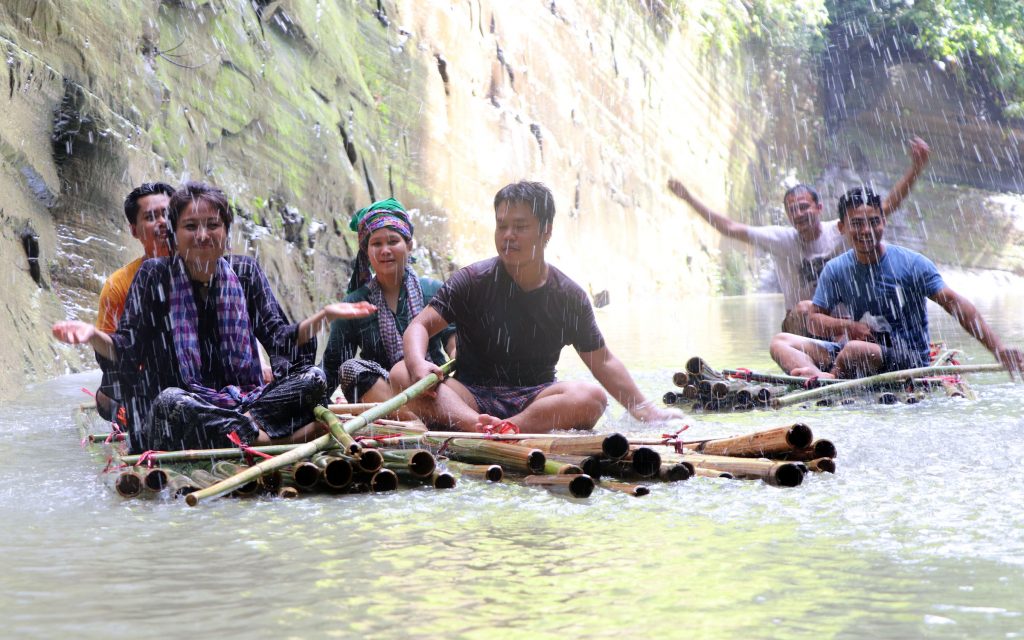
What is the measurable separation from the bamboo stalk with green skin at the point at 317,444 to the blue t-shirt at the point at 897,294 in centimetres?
301

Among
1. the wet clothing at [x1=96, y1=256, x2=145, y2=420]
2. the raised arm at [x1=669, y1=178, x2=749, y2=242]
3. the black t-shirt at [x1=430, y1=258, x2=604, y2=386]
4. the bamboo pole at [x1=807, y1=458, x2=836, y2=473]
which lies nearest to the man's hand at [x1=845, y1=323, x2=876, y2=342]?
the raised arm at [x1=669, y1=178, x2=749, y2=242]

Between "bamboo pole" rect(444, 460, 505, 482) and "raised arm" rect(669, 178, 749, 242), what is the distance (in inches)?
134

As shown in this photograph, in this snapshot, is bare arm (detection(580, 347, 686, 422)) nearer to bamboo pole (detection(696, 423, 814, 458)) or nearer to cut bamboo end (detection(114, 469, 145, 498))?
bamboo pole (detection(696, 423, 814, 458))

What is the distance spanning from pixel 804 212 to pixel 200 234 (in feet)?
14.2

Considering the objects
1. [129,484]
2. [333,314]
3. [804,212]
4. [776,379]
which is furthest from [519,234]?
[804,212]

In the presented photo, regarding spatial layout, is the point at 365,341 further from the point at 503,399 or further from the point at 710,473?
the point at 710,473

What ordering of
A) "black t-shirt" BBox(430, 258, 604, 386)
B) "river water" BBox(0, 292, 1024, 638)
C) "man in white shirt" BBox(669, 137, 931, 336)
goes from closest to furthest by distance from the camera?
1. "river water" BBox(0, 292, 1024, 638)
2. "black t-shirt" BBox(430, 258, 604, 386)
3. "man in white shirt" BBox(669, 137, 931, 336)

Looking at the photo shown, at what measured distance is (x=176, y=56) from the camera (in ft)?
35.6

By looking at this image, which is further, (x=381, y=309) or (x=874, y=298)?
(x=874, y=298)

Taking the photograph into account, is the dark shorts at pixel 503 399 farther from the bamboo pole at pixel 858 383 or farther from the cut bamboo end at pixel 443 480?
the bamboo pole at pixel 858 383

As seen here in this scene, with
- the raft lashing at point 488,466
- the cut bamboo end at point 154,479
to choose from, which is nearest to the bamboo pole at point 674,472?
the raft lashing at point 488,466

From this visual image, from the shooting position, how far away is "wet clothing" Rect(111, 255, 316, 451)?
4133 mm

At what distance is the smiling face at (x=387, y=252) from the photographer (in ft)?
17.3

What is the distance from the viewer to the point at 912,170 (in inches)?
270
